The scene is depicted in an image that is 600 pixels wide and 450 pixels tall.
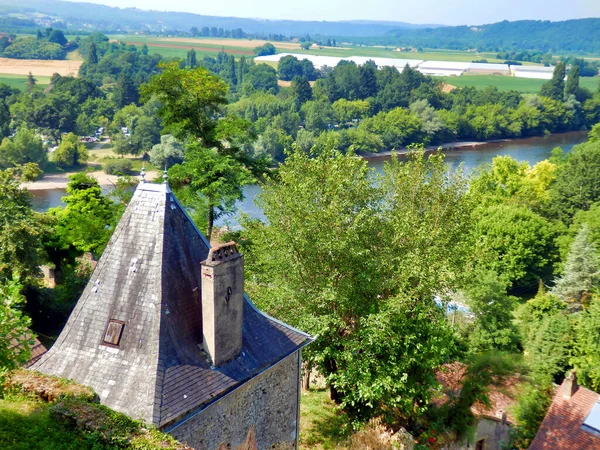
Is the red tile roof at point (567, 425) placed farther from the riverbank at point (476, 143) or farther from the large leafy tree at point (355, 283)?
the riverbank at point (476, 143)

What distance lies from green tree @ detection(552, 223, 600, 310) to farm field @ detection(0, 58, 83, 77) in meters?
158

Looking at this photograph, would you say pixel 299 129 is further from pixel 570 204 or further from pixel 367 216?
pixel 367 216

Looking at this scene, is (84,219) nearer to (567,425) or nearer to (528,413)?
(528,413)

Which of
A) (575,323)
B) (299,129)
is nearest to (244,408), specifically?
(575,323)

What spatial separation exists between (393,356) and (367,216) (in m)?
5.37

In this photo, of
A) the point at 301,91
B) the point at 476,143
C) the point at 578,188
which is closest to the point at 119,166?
the point at 301,91

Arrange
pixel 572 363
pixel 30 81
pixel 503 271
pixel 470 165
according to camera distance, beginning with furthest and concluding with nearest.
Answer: pixel 30 81
pixel 470 165
pixel 503 271
pixel 572 363

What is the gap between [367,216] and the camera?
21.8 metres

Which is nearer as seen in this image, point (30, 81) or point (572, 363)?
point (572, 363)

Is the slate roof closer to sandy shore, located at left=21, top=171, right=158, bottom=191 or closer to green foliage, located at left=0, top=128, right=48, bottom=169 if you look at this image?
sandy shore, located at left=21, top=171, right=158, bottom=191

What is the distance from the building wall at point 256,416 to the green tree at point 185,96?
16607 millimetres


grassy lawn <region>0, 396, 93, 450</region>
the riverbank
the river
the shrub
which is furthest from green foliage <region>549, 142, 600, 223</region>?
the shrub

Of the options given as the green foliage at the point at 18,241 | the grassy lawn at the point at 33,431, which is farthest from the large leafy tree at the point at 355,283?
the green foliage at the point at 18,241

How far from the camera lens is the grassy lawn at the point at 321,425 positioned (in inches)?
798
